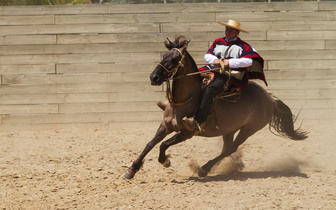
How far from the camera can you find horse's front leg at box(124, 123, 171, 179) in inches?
276

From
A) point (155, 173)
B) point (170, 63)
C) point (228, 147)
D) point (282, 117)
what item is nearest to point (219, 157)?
point (228, 147)

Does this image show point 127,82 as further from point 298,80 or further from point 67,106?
point 298,80

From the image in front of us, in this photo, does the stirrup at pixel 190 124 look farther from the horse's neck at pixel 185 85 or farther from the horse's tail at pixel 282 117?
the horse's tail at pixel 282 117

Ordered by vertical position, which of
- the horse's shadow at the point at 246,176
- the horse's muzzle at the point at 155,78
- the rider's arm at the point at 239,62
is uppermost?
the rider's arm at the point at 239,62

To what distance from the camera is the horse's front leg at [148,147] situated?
7.00 metres

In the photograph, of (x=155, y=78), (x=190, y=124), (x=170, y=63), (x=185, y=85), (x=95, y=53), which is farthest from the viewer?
(x=95, y=53)

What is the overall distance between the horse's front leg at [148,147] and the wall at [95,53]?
371cm

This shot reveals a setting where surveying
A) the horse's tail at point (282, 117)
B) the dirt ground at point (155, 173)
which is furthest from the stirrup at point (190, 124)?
the horse's tail at point (282, 117)

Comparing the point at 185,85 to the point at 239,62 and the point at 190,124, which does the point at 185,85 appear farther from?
the point at 239,62

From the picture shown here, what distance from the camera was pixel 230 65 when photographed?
7.09 metres

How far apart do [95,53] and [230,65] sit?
437 centimetres

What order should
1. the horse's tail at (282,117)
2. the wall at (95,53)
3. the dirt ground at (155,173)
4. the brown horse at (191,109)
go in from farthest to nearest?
the wall at (95,53) → the horse's tail at (282,117) → the brown horse at (191,109) → the dirt ground at (155,173)

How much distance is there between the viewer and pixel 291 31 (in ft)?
36.3

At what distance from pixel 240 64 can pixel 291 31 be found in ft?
14.5
